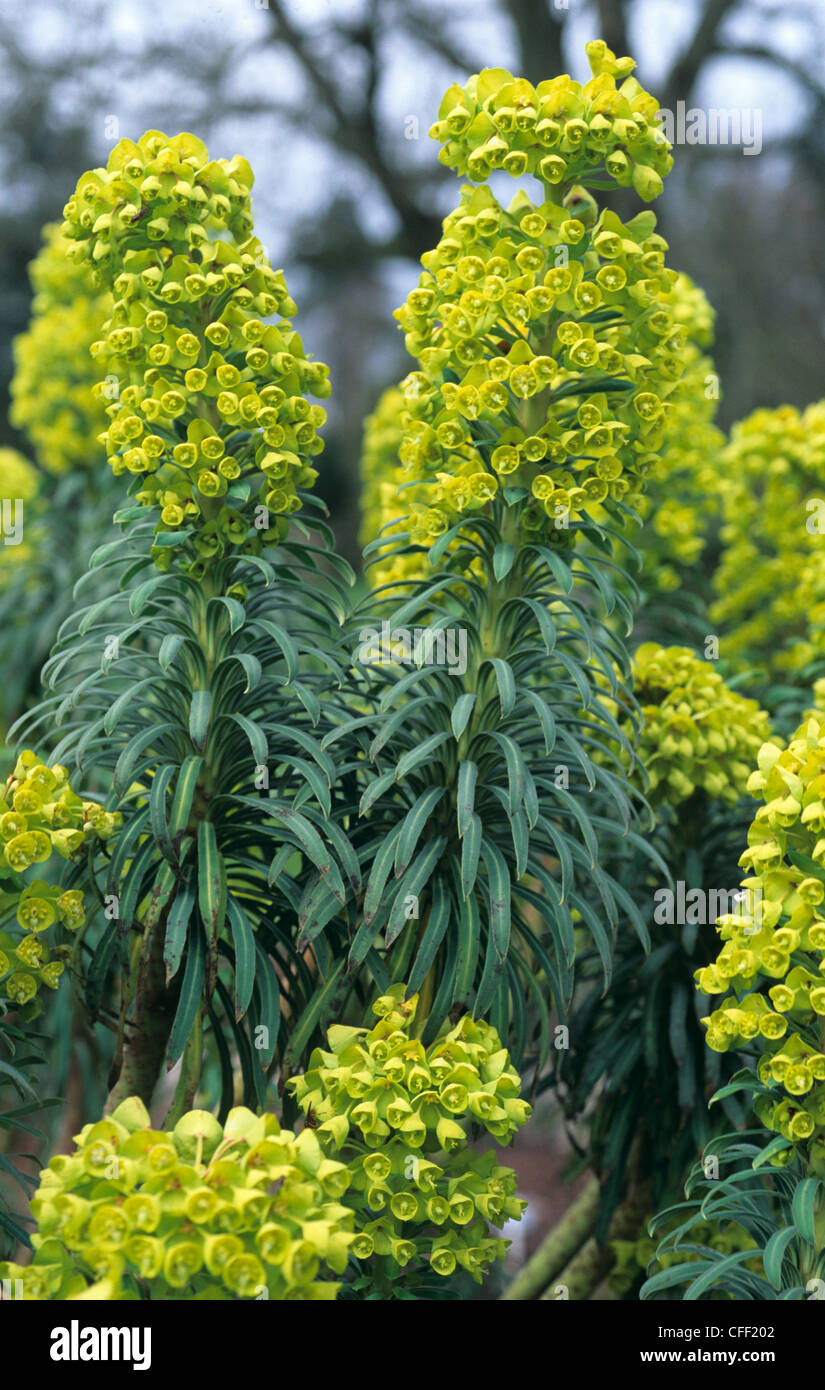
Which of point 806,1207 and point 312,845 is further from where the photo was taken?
point 312,845

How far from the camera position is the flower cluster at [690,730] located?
253cm

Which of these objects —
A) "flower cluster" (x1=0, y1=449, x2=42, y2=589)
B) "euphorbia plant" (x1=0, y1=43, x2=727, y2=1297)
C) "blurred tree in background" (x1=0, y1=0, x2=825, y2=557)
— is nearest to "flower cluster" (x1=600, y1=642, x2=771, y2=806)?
"euphorbia plant" (x1=0, y1=43, x2=727, y2=1297)

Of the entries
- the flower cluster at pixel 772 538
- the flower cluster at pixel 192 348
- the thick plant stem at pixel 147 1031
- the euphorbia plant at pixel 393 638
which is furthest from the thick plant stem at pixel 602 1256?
the flower cluster at pixel 192 348

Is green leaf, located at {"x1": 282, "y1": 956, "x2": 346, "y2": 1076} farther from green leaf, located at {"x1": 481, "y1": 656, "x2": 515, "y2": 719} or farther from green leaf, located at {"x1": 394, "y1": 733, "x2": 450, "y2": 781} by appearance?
green leaf, located at {"x1": 481, "y1": 656, "x2": 515, "y2": 719}

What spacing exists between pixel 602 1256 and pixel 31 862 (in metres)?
1.78

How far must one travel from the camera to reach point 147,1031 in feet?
7.44

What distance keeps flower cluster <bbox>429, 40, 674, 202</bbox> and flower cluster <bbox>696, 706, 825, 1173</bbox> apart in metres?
0.99

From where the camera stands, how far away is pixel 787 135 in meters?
6.20

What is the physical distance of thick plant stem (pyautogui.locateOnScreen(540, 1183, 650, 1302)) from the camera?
2844mm

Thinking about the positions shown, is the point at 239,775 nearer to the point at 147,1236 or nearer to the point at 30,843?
the point at 30,843

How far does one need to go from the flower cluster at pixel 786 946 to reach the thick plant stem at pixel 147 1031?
39.6 inches

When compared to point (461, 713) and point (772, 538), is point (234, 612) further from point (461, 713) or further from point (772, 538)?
point (772, 538)

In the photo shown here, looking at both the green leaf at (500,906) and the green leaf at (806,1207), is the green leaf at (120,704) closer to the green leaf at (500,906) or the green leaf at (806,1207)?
the green leaf at (500,906)

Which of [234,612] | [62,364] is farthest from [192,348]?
[62,364]
